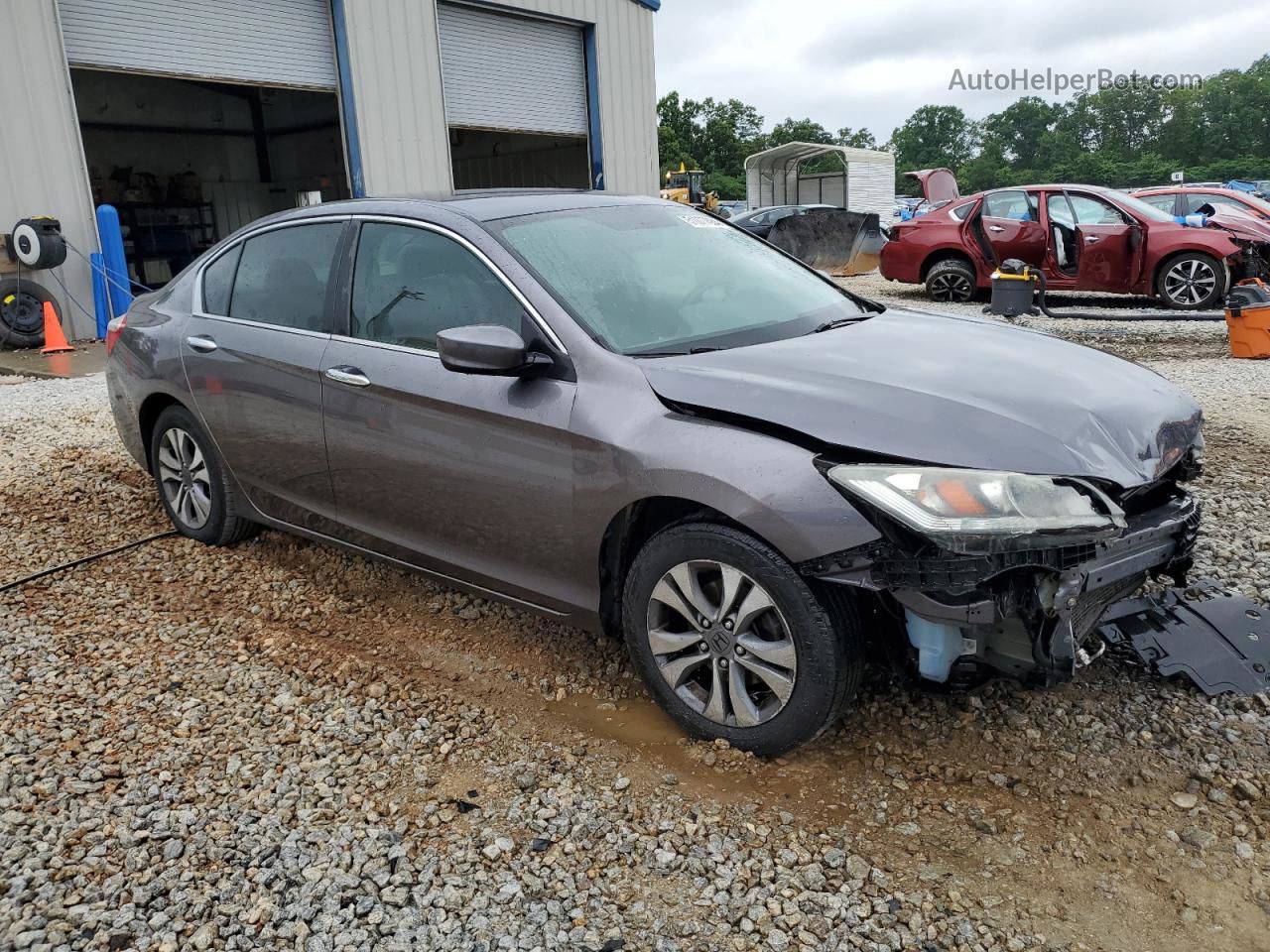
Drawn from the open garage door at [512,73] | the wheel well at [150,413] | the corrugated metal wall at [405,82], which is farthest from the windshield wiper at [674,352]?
the open garage door at [512,73]

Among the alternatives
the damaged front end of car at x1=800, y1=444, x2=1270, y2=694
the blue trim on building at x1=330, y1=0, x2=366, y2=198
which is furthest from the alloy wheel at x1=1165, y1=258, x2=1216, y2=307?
the damaged front end of car at x1=800, y1=444, x2=1270, y2=694

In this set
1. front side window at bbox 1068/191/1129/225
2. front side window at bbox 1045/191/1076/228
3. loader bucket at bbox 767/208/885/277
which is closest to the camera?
front side window at bbox 1068/191/1129/225

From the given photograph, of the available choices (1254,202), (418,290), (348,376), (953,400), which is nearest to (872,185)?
(1254,202)

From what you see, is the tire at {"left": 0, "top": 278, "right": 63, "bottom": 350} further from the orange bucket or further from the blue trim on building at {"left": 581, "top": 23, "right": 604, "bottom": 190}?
the orange bucket

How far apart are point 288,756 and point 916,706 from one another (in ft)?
6.35

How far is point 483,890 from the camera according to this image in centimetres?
243

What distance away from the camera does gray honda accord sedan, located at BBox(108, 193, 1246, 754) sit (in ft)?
8.34

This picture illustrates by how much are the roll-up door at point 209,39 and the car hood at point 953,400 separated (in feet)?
37.8

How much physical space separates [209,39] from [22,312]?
4.18m

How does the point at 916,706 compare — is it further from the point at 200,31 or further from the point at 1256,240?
the point at 200,31

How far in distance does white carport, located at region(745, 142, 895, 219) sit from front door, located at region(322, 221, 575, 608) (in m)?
28.7

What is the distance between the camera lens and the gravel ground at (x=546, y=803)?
2.32m

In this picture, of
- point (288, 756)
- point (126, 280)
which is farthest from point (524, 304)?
point (126, 280)

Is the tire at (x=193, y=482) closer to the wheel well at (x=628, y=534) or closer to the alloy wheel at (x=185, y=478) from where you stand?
the alloy wheel at (x=185, y=478)
